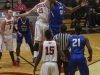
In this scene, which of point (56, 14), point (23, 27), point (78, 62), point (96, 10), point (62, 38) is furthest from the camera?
point (96, 10)

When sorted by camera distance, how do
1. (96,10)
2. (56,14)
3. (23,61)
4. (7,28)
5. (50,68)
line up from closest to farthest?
(50,68) → (56,14) → (7,28) → (23,61) → (96,10)

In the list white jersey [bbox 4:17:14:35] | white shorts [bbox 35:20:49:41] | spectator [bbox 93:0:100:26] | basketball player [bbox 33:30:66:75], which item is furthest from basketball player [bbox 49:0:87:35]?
spectator [bbox 93:0:100:26]

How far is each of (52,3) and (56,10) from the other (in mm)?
235

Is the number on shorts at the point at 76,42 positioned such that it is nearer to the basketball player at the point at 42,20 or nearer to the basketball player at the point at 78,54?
the basketball player at the point at 78,54

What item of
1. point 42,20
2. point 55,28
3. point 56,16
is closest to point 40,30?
point 42,20

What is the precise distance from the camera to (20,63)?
12672mm

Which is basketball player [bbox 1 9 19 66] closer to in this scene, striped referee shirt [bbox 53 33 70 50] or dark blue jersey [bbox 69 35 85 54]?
striped referee shirt [bbox 53 33 70 50]

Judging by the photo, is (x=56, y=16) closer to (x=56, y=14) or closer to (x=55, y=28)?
(x=56, y=14)

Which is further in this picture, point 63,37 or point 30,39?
point 30,39

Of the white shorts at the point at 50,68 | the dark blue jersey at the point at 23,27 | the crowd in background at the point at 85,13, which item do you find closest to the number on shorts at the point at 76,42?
the white shorts at the point at 50,68

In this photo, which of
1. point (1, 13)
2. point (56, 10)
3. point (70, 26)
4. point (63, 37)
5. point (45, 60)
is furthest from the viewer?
point (70, 26)

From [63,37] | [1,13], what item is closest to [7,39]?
[63,37]

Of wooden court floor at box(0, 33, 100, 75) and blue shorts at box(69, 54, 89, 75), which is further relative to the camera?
wooden court floor at box(0, 33, 100, 75)

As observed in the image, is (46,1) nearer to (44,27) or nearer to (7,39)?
(44,27)
